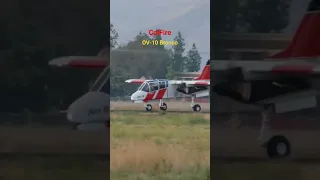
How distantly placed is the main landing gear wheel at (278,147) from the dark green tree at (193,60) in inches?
27.8

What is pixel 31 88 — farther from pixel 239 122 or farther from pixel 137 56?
pixel 239 122

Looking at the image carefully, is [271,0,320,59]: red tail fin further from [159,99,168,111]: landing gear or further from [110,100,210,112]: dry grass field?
[159,99,168,111]: landing gear

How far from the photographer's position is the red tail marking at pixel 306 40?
132 inches

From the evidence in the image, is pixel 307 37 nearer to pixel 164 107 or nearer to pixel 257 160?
pixel 257 160

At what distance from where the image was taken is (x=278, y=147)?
11.1 ft

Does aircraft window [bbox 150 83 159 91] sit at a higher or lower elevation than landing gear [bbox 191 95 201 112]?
higher

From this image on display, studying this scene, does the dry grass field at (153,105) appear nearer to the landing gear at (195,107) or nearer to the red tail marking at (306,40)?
the landing gear at (195,107)

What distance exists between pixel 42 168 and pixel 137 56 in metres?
0.97

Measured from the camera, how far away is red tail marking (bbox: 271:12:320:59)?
3346mm

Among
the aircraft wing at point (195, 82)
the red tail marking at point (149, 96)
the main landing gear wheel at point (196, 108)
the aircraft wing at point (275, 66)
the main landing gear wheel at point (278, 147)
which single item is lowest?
the main landing gear wheel at point (278, 147)

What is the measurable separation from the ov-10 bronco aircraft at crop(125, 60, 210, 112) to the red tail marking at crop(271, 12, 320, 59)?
54 cm

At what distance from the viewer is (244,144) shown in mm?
3350

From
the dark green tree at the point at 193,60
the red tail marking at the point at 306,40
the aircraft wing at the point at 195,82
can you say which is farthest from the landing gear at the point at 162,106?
the red tail marking at the point at 306,40

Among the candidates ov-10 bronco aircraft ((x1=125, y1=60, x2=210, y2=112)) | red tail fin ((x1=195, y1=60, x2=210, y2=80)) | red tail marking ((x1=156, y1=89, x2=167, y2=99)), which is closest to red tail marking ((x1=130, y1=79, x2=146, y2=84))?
ov-10 bronco aircraft ((x1=125, y1=60, x2=210, y2=112))
